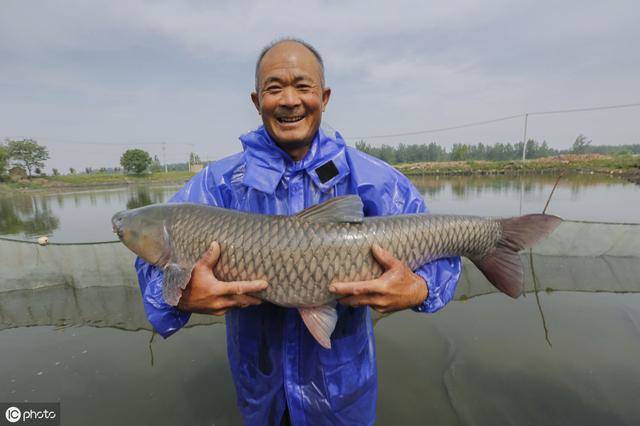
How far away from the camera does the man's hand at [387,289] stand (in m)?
1.44

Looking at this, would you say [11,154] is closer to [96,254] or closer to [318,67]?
[96,254]

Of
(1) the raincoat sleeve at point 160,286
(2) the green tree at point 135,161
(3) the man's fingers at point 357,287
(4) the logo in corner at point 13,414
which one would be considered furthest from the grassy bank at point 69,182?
(3) the man's fingers at point 357,287

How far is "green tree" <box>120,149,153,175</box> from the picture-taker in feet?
203

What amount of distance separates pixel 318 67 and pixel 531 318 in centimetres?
468

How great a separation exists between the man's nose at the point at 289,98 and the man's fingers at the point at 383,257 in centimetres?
80

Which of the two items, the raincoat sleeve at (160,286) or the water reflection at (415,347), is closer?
the raincoat sleeve at (160,286)

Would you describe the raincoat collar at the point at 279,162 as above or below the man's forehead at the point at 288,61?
below

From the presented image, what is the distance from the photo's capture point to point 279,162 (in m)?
1.65

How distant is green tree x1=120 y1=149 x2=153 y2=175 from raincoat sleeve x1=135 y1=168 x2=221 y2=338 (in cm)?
7008

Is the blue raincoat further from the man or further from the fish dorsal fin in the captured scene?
the fish dorsal fin

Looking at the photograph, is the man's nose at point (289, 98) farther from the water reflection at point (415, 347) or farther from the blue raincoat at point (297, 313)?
the water reflection at point (415, 347)

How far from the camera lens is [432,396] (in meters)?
3.23

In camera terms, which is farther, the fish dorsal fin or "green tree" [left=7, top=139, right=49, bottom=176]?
"green tree" [left=7, top=139, right=49, bottom=176]

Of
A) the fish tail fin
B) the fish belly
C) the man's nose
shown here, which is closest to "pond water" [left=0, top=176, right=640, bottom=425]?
the fish tail fin
